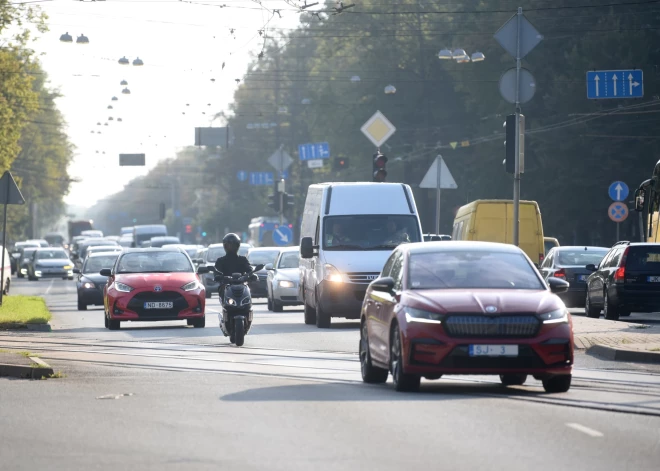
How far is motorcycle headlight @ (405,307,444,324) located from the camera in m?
13.9

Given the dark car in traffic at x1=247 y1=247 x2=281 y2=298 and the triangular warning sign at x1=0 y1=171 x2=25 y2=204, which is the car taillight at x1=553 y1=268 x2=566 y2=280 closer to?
the triangular warning sign at x1=0 y1=171 x2=25 y2=204

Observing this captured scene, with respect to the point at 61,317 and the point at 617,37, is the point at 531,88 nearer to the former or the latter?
the point at 61,317

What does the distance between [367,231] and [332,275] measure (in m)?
1.38

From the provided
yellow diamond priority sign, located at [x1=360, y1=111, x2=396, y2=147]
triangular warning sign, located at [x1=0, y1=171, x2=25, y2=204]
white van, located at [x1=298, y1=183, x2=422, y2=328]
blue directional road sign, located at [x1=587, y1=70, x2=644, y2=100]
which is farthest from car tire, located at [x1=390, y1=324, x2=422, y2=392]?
blue directional road sign, located at [x1=587, y1=70, x2=644, y2=100]

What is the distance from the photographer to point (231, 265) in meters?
22.9

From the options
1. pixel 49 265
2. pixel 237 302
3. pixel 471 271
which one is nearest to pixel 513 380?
pixel 471 271

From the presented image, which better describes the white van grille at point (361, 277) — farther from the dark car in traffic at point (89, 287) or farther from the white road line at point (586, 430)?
the white road line at point (586, 430)

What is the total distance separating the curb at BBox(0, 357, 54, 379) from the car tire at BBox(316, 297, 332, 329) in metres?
10.9

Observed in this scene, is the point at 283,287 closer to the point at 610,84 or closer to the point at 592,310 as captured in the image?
the point at 592,310

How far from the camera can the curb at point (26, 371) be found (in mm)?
16953

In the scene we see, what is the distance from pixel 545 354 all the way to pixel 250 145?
110 m

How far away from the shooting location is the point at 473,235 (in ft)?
123

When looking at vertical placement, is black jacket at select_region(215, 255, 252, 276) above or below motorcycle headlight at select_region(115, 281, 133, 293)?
above

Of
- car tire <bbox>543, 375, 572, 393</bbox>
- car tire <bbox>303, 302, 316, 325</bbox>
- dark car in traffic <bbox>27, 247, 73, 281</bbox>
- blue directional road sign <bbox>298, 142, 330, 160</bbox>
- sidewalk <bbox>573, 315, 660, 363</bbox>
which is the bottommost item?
dark car in traffic <bbox>27, 247, 73, 281</bbox>
